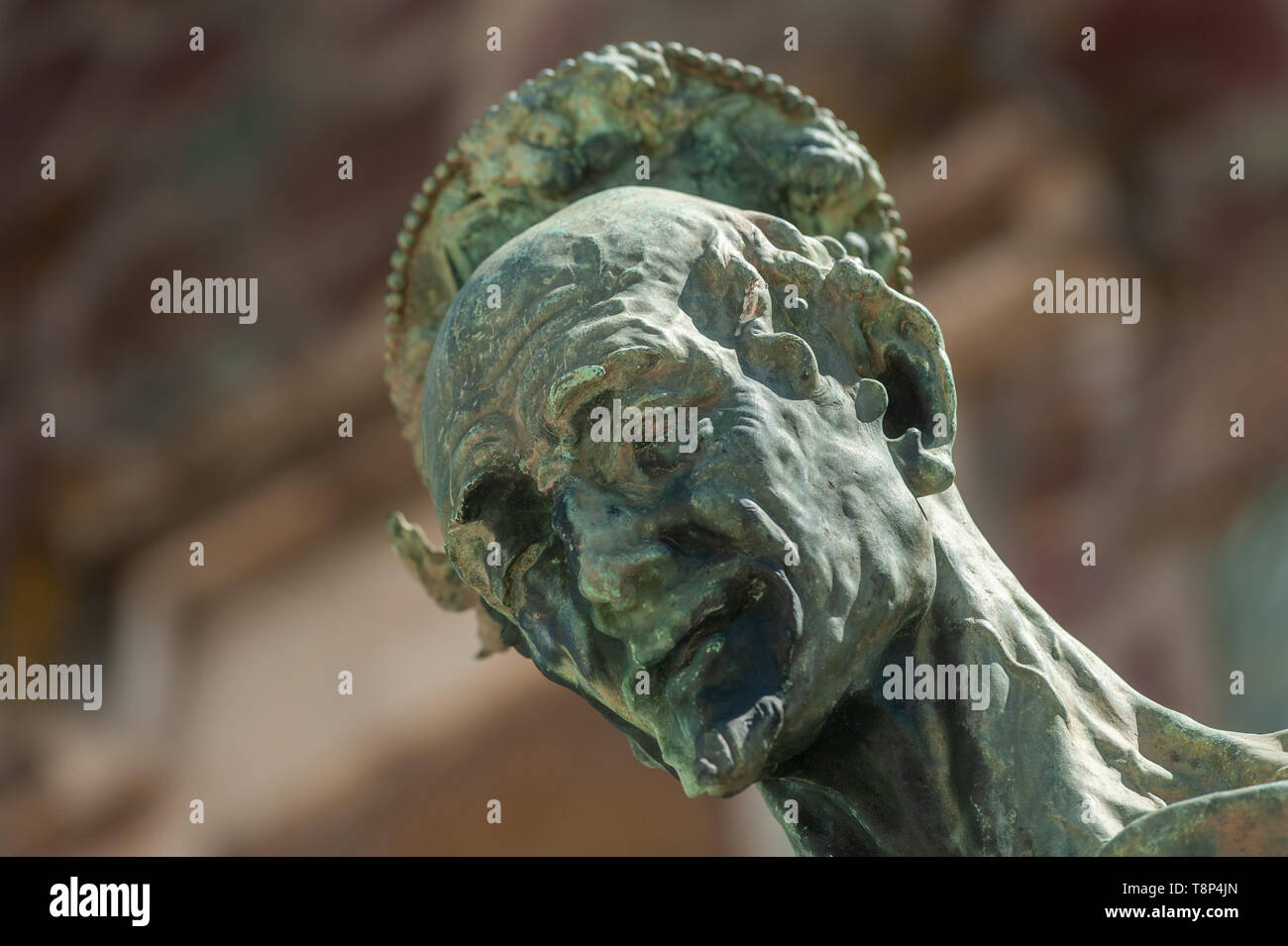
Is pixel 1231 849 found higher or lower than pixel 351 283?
lower

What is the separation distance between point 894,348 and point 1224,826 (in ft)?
1.95

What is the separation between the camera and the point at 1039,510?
494cm

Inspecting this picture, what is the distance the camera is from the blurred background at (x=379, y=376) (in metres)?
4.65

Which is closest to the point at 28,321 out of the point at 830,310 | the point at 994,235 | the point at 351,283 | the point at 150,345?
the point at 150,345

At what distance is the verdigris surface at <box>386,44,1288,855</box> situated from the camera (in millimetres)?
1524

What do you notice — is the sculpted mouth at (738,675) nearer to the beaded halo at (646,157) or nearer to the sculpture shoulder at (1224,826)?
the sculpture shoulder at (1224,826)

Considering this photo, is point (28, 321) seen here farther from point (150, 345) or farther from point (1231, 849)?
point (1231, 849)

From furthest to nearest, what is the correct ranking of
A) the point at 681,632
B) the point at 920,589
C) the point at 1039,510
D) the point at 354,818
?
1. the point at 1039,510
2. the point at 354,818
3. the point at 920,589
4. the point at 681,632

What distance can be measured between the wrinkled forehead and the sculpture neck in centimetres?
38

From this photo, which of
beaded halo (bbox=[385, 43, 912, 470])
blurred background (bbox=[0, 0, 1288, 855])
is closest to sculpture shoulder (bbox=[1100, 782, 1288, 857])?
beaded halo (bbox=[385, 43, 912, 470])

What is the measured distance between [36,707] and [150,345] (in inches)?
42.2
